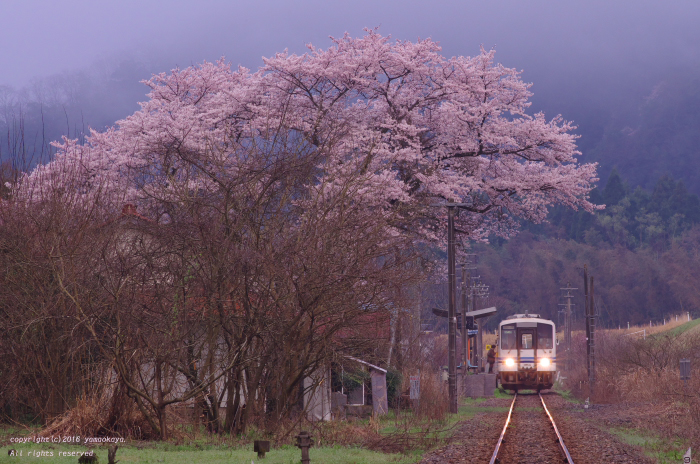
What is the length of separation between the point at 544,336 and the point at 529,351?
3.30 feet

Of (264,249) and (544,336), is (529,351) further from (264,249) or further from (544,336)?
(264,249)

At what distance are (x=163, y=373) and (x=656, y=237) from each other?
117158 millimetres

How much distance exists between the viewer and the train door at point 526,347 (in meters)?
37.2

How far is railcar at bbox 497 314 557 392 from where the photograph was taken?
37188 millimetres

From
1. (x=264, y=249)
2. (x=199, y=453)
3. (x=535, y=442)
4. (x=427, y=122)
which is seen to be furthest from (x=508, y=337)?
(x=199, y=453)

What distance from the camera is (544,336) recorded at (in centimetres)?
3734

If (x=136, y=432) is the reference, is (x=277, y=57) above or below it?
above

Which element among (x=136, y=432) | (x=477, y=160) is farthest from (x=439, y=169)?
(x=136, y=432)

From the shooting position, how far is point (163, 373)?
16125mm

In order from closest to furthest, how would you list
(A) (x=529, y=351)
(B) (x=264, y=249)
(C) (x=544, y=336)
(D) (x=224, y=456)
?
1. (D) (x=224, y=456)
2. (B) (x=264, y=249)
3. (A) (x=529, y=351)
4. (C) (x=544, y=336)

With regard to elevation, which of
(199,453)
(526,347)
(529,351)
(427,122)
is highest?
(427,122)

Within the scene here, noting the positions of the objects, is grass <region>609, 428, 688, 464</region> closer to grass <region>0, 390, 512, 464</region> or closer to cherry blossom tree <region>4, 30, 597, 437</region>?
grass <region>0, 390, 512, 464</region>

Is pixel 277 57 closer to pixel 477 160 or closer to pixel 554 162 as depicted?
pixel 477 160

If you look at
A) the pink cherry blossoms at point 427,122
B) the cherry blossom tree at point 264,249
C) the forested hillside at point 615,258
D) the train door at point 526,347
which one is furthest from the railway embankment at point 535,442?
the forested hillside at point 615,258
